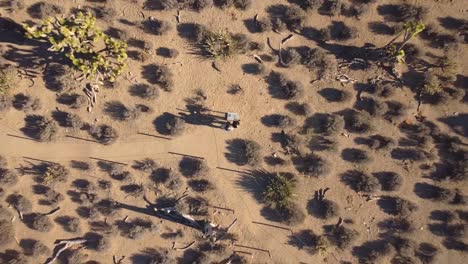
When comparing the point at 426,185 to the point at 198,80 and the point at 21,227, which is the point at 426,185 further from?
the point at 21,227

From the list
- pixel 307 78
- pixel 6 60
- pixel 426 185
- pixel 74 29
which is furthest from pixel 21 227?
pixel 426 185

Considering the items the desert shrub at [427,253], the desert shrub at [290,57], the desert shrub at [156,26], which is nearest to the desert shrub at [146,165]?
the desert shrub at [156,26]

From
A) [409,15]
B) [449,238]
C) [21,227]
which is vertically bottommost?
[21,227]

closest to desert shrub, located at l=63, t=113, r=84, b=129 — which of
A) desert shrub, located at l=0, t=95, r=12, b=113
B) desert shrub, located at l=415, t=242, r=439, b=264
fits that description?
desert shrub, located at l=0, t=95, r=12, b=113

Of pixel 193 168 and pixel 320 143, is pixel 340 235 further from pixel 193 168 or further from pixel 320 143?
pixel 193 168

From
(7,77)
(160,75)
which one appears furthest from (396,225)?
(7,77)

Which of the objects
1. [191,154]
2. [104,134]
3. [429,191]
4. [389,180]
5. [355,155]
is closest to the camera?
[389,180]
